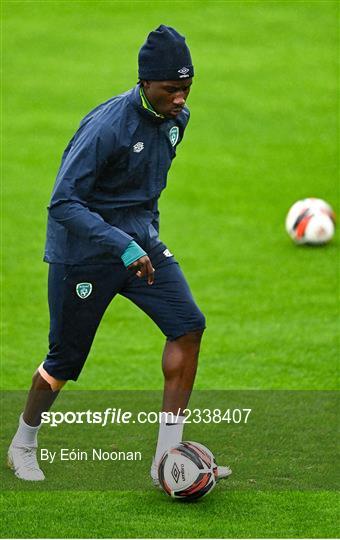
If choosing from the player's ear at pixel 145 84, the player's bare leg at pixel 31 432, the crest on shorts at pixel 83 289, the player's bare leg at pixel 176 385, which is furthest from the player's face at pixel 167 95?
the player's bare leg at pixel 31 432

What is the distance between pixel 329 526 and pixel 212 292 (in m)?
6.73

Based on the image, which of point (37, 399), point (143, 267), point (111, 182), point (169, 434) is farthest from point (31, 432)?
point (111, 182)

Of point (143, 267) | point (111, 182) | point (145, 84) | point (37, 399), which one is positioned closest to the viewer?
point (143, 267)

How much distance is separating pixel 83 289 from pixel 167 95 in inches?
47.4

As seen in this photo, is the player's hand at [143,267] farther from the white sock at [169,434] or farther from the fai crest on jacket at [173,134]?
the white sock at [169,434]

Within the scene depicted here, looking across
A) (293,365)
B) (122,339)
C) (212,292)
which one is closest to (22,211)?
(212,292)

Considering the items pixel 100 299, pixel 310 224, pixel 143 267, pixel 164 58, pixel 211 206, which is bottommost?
pixel 211 206

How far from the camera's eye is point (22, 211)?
640 inches

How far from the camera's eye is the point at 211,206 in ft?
54.6

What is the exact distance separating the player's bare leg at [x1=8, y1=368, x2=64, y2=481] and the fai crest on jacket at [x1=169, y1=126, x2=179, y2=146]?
1542 millimetres

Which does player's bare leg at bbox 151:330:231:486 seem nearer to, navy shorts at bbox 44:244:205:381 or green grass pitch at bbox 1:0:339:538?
navy shorts at bbox 44:244:205:381

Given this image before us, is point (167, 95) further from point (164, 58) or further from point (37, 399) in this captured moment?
point (37, 399)

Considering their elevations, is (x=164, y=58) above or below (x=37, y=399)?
above

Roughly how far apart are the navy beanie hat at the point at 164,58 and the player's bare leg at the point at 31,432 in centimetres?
189
